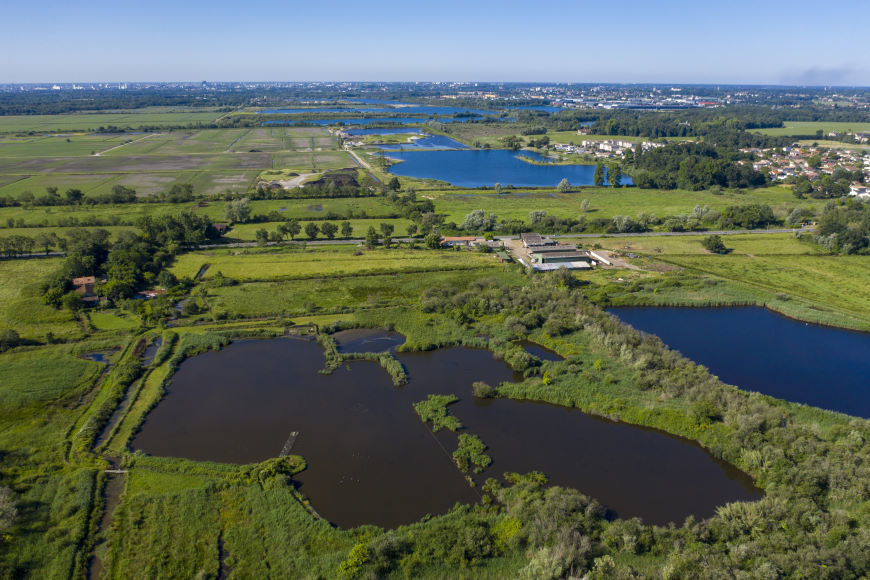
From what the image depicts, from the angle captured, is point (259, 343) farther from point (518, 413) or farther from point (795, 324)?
point (795, 324)

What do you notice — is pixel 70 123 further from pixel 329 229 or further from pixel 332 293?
pixel 332 293

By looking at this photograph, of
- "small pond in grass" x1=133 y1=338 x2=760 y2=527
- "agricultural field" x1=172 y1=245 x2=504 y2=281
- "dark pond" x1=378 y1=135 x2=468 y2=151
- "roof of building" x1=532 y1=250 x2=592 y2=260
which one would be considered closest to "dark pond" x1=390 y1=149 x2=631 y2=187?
"dark pond" x1=378 y1=135 x2=468 y2=151

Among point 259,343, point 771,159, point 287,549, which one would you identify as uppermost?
point 771,159

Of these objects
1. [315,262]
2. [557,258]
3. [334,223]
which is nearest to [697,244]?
[557,258]

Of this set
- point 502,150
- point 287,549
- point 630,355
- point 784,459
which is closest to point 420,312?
point 630,355

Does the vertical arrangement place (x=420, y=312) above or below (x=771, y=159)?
below

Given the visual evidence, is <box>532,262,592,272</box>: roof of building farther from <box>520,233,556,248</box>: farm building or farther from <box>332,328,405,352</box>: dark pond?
<box>332,328,405,352</box>: dark pond
